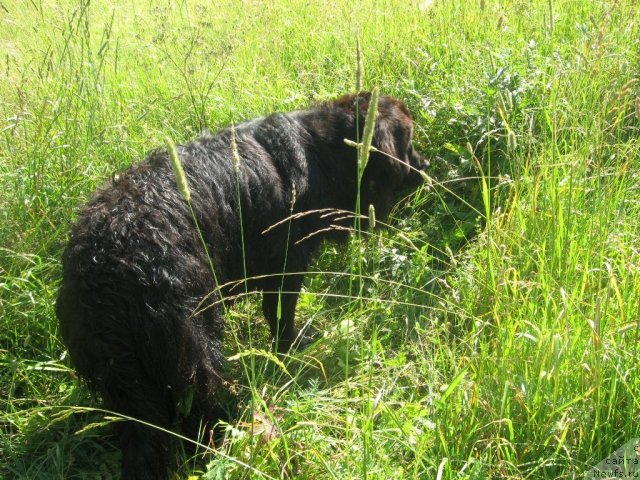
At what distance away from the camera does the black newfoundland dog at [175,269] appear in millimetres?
2234

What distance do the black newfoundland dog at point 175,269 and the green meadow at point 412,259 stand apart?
181 mm

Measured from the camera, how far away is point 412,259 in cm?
344

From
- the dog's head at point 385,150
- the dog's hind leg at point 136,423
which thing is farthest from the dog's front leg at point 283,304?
the dog's hind leg at point 136,423

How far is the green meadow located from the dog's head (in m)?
0.23

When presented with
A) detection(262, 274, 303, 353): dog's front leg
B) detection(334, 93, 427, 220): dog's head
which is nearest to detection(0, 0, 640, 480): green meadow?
detection(262, 274, 303, 353): dog's front leg

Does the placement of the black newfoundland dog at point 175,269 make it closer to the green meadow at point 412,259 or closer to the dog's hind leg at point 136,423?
the dog's hind leg at point 136,423

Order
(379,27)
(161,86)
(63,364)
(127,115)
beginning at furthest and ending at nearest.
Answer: (379,27) < (161,86) < (127,115) < (63,364)

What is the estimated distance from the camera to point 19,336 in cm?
293

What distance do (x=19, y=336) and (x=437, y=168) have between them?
8.46 ft

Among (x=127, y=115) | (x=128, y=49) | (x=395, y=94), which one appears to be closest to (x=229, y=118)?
(x=127, y=115)

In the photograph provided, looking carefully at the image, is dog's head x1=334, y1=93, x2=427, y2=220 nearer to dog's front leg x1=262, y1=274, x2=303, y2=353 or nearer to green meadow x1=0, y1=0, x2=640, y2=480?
green meadow x1=0, y1=0, x2=640, y2=480

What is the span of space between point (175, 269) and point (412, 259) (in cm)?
152

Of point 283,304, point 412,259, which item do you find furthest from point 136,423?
point 412,259

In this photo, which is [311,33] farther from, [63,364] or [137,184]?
[63,364]
